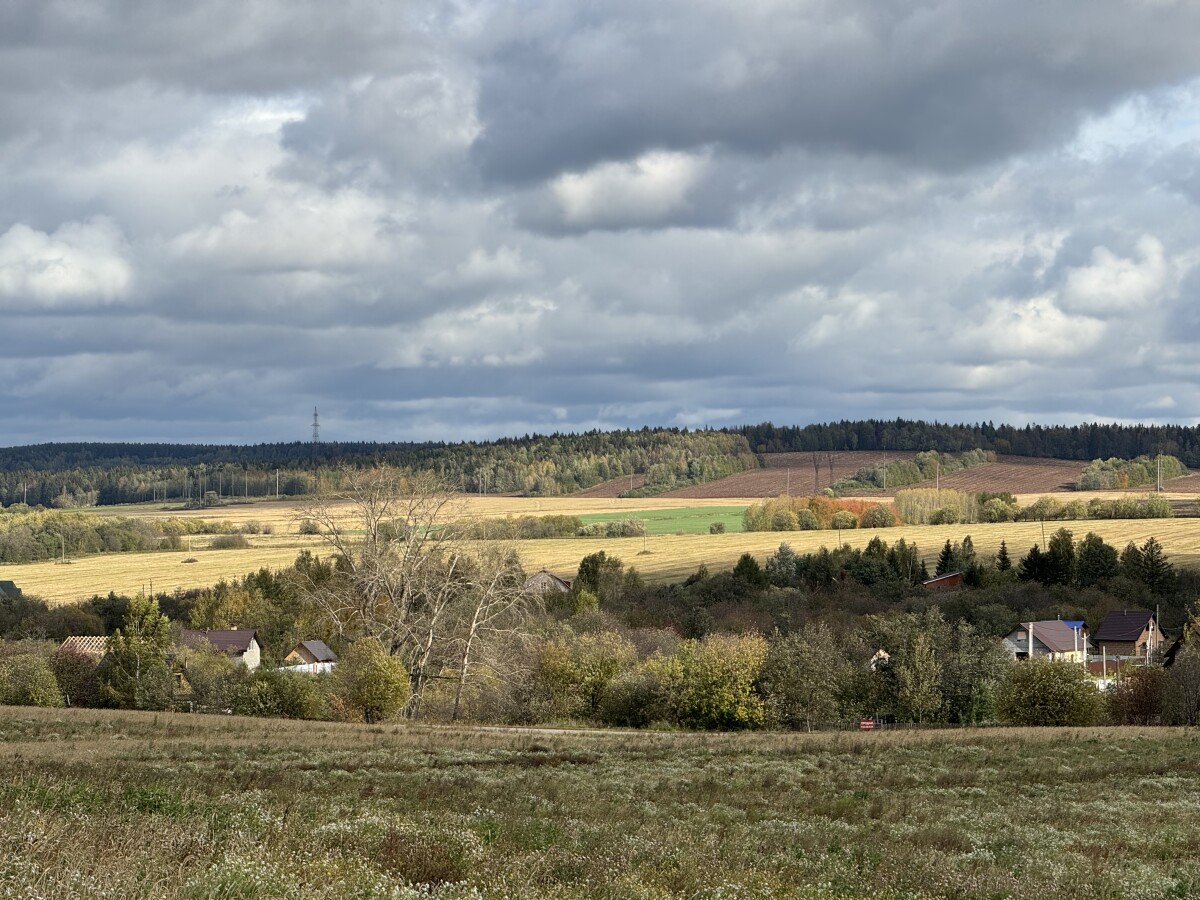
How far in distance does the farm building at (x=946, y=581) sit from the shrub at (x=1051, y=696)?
58.5 metres

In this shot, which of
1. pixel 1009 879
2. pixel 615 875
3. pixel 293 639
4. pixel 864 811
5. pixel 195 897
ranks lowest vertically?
pixel 293 639

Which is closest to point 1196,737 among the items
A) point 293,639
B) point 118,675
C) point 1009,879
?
point 1009,879

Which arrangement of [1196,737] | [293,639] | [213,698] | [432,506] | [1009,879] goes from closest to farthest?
[1009,879], [1196,737], [432,506], [213,698], [293,639]

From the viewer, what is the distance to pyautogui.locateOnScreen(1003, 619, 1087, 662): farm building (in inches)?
3775

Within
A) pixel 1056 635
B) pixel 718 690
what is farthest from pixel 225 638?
pixel 1056 635

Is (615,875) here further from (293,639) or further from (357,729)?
(293,639)

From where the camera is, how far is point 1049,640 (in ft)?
316

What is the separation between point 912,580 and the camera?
124 metres

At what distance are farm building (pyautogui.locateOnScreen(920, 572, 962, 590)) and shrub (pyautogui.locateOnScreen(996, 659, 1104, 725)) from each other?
192ft

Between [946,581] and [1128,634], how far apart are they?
25.1 metres

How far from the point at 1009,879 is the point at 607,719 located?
53785 millimetres

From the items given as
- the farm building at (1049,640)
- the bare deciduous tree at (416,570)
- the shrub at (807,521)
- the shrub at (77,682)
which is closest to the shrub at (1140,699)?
the farm building at (1049,640)

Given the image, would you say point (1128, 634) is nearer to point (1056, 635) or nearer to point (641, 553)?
point (1056, 635)

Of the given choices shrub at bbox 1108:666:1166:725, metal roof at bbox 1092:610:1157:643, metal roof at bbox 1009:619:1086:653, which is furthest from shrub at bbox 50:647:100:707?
metal roof at bbox 1092:610:1157:643
